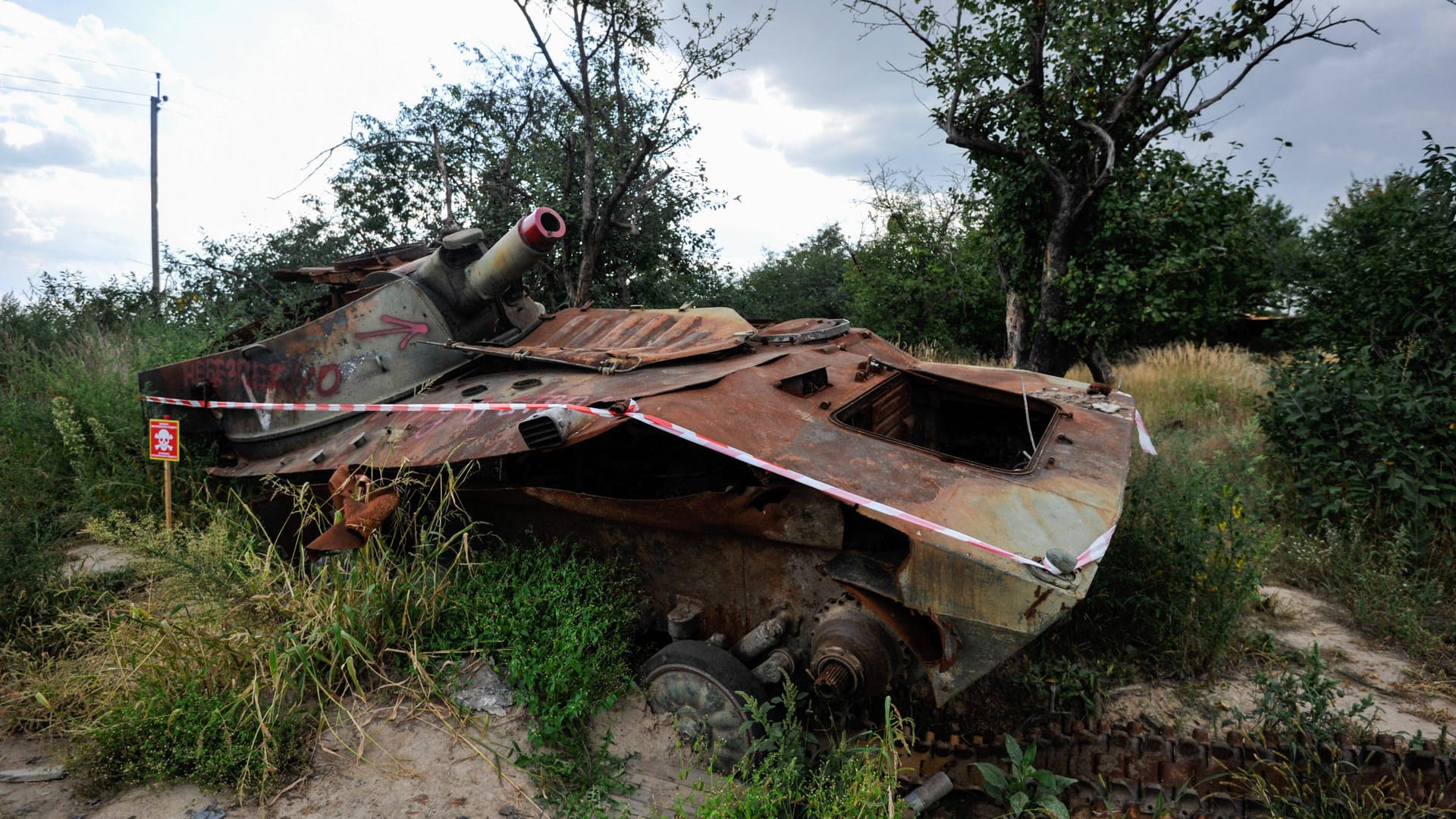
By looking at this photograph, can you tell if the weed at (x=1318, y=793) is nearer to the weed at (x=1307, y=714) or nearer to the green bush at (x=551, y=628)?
the weed at (x=1307, y=714)

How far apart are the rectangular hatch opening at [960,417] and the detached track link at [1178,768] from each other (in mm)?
1774

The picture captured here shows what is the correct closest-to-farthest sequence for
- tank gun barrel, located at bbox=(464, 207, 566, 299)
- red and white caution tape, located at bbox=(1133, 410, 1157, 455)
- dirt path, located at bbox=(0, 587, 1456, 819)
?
dirt path, located at bbox=(0, 587, 1456, 819)
red and white caution tape, located at bbox=(1133, 410, 1157, 455)
tank gun barrel, located at bbox=(464, 207, 566, 299)

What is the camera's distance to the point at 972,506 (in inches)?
127

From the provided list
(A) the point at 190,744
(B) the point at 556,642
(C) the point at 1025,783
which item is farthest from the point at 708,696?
(A) the point at 190,744

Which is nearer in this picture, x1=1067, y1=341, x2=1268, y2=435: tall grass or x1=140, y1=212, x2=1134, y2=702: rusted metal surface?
x1=140, y1=212, x2=1134, y2=702: rusted metal surface

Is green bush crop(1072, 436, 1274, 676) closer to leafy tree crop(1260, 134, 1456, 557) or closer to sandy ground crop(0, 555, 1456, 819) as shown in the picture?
sandy ground crop(0, 555, 1456, 819)

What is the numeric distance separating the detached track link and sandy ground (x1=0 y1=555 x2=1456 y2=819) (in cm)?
53

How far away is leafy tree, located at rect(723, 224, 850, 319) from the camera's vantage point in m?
20.0

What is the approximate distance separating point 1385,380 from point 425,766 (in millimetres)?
7100

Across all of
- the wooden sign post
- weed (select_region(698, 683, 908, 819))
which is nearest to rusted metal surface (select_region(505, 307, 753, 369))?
weed (select_region(698, 683, 908, 819))

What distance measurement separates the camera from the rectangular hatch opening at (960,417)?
185 inches

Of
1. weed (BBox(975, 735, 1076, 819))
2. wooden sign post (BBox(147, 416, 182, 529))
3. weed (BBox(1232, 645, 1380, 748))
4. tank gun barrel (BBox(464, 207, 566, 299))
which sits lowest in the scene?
weed (BBox(975, 735, 1076, 819))

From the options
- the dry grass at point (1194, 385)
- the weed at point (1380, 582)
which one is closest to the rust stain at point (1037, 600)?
the weed at point (1380, 582)

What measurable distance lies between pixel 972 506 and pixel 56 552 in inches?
227
